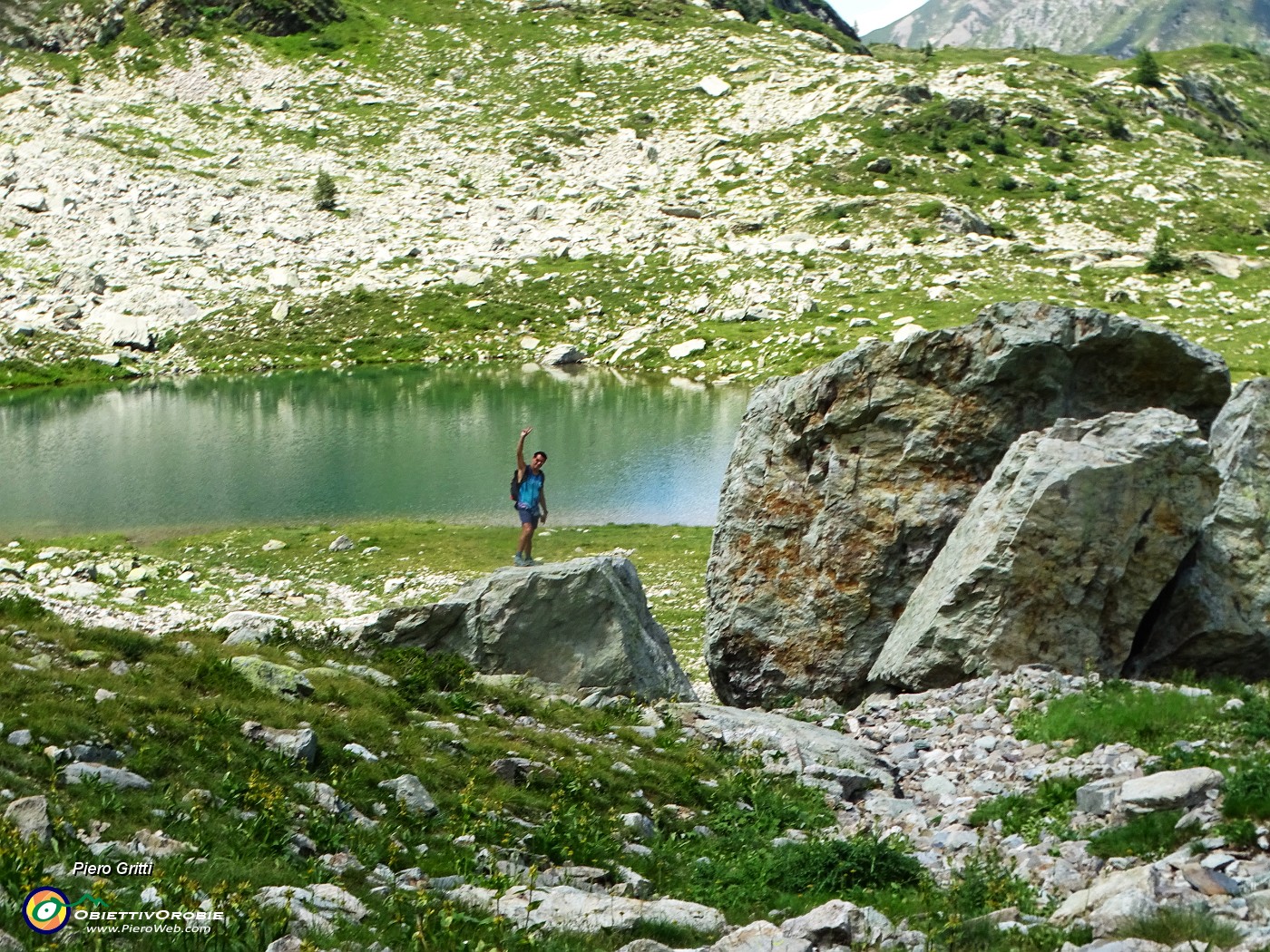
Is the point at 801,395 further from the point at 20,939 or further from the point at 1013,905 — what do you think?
the point at 20,939

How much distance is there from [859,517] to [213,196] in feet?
308

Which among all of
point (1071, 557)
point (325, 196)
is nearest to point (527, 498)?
point (1071, 557)

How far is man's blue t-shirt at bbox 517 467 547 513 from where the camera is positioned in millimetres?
27516

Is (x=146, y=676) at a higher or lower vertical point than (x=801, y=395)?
lower

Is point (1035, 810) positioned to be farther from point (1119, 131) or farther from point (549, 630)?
point (1119, 131)

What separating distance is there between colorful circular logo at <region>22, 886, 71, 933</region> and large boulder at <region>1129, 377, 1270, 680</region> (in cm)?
1545

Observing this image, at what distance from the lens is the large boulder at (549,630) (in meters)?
16.9

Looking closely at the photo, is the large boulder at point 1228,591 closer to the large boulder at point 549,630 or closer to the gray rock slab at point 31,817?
the large boulder at point 549,630

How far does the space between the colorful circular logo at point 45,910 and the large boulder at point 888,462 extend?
14.2 meters

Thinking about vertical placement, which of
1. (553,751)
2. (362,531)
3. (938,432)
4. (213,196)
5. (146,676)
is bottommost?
(362,531)

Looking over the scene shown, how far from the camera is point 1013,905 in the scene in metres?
9.17

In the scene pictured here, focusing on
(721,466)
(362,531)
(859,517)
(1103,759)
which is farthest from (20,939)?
(721,466)

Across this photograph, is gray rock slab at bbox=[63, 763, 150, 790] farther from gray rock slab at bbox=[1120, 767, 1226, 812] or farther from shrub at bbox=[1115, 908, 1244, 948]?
gray rock slab at bbox=[1120, 767, 1226, 812]

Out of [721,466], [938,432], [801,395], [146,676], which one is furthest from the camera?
[721,466]
